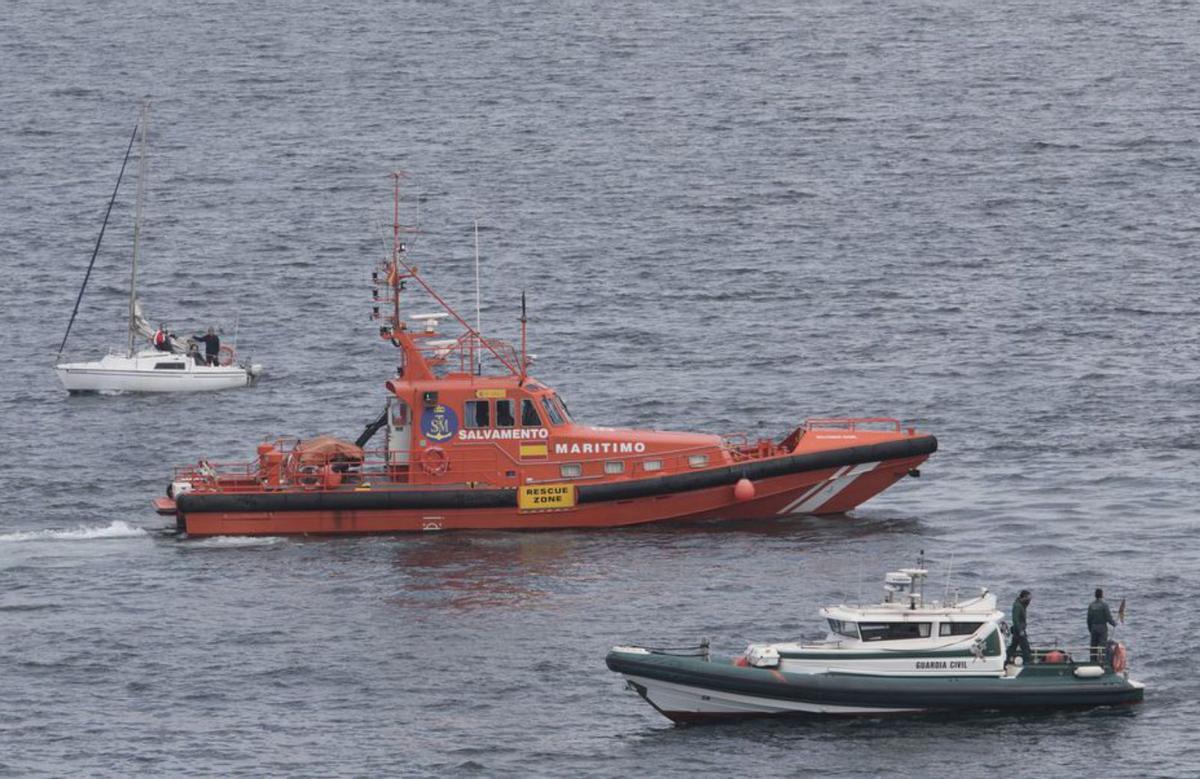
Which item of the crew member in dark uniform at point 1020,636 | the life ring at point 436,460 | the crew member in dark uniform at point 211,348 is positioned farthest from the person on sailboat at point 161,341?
the crew member in dark uniform at point 1020,636

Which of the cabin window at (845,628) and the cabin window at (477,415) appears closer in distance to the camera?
the cabin window at (845,628)

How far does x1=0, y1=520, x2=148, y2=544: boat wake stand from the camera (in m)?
64.7

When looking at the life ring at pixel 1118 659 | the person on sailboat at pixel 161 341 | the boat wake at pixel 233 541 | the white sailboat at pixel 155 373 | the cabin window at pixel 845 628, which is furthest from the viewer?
the person on sailboat at pixel 161 341

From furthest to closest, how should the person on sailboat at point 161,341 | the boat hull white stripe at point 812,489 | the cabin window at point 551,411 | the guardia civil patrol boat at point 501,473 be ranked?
the person on sailboat at point 161,341 → the boat hull white stripe at point 812,489 → the cabin window at point 551,411 → the guardia civil patrol boat at point 501,473

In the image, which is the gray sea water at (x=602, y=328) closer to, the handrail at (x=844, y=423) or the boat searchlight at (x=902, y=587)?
the handrail at (x=844, y=423)

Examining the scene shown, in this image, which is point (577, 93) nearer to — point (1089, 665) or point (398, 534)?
point (398, 534)

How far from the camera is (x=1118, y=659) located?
51.1m

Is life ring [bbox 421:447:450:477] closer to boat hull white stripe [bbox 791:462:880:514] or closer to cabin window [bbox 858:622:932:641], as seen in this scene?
boat hull white stripe [bbox 791:462:880:514]

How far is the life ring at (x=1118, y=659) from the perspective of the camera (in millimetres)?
51062

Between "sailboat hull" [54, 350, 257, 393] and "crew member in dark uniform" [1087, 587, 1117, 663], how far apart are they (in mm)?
37511

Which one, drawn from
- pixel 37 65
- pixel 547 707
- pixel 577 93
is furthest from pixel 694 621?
pixel 37 65

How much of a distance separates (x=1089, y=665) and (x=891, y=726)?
3958 millimetres

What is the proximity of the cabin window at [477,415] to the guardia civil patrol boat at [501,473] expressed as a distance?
0.08ft

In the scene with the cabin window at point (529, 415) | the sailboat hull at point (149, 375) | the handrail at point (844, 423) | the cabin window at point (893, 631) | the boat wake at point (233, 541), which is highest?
the sailboat hull at point (149, 375)
